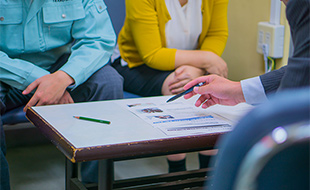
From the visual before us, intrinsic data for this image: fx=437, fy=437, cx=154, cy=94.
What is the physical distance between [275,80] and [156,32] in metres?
0.85

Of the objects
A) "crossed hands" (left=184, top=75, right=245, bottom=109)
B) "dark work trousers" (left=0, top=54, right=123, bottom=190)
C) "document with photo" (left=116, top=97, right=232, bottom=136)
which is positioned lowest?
"dark work trousers" (left=0, top=54, right=123, bottom=190)

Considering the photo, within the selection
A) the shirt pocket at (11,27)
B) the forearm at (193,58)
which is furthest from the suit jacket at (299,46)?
the shirt pocket at (11,27)

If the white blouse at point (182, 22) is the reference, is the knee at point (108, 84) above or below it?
below

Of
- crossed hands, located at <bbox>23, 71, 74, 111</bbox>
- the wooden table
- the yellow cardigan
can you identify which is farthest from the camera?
the yellow cardigan

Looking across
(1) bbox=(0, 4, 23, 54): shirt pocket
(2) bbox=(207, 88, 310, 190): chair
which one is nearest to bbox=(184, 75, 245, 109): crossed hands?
(2) bbox=(207, 88, 310, 190): chair

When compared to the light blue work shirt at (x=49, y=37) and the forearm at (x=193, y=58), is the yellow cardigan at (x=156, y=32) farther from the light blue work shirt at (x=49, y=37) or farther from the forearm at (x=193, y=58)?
the light blue work shirt at (x=49, y=37)

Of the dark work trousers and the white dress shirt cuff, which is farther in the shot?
the dark work trousers

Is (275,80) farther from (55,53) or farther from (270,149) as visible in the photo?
(55,53)

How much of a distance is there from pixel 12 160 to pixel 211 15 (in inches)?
50.8

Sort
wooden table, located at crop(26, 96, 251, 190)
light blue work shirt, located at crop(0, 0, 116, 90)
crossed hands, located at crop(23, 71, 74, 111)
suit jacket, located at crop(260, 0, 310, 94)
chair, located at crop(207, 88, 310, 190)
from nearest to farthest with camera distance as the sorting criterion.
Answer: chair, located at crop(207, 88, 310, 190) < suit jacket, located at crop(260, 0, 310, 94) < wooden table, located at crop(26, 96, 251, 190) < crossed hands, located at crop(23, 71, 74, 111) < light blue work shirt, located at crop(0, 0, 116, 90)

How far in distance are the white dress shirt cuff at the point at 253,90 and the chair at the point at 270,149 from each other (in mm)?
675

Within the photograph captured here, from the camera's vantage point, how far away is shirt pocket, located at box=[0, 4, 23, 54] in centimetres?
169

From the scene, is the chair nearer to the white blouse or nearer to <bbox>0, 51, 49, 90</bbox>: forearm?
<bbox>0, 51, 49, 90</bbox>: forearm

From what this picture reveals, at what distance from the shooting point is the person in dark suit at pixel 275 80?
0.72 metres
